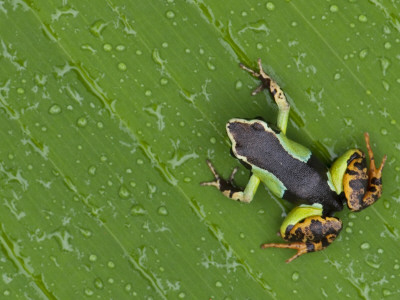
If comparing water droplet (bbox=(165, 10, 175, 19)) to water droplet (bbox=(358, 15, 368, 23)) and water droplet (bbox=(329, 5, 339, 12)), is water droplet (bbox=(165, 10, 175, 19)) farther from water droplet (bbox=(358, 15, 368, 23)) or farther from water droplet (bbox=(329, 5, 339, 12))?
water droplet (bbox=(358, 15, 368, 23))

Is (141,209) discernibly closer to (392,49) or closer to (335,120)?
(335,120)

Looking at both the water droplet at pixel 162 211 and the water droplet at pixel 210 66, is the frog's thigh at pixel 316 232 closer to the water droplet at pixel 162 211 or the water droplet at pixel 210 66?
the water droplet at pixel 162 211

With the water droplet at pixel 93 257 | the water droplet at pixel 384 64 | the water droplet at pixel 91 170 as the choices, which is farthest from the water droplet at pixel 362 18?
the water droplet at pixel 93 257

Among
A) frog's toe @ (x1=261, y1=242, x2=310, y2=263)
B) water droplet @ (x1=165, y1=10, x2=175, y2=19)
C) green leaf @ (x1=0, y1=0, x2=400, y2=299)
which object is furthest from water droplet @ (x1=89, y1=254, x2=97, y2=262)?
water droplet @ (x1=165, y1=10, x2=175, y2=19)

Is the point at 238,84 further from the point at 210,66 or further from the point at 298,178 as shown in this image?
the point at 298,178

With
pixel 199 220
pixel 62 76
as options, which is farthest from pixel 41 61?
pixel 199 220

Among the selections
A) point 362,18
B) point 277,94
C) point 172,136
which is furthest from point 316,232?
point 362,18
